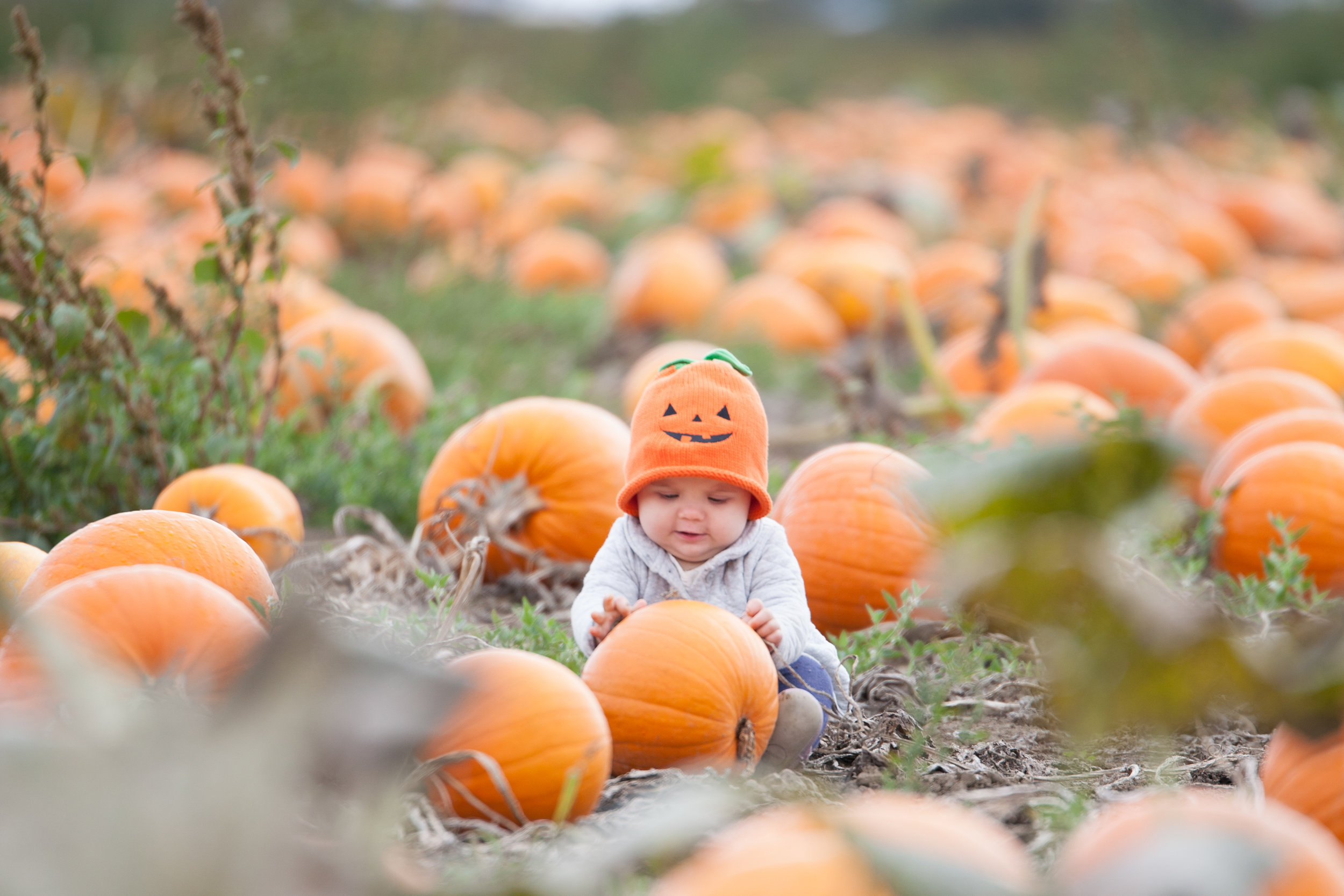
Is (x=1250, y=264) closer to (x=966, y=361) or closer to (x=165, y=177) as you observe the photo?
(x=966, y=361)

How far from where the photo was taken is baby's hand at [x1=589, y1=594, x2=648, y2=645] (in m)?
2.29

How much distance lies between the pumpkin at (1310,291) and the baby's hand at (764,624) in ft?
15.3

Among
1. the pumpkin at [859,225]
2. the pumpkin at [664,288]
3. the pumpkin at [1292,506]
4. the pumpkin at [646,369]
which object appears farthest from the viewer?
the pumpkin at [859,225]

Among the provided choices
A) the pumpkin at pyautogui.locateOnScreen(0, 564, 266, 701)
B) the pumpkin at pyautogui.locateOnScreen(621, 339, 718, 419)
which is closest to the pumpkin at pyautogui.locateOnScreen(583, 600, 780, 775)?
the pumpkin at pyautogui.locateOnScreen(0, 564, 266, 701)

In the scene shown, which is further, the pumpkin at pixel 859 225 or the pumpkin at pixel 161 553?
the pumpkin at pixel 859 225

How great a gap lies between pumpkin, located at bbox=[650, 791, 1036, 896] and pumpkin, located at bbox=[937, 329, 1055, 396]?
3656mm

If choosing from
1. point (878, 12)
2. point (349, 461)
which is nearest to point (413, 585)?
point (349, 461)

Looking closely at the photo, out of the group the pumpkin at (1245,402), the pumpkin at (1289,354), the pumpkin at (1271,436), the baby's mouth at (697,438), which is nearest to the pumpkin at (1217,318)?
the pumpkin at (1289,354)

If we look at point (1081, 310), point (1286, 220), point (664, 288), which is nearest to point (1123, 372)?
point (1081, 310)

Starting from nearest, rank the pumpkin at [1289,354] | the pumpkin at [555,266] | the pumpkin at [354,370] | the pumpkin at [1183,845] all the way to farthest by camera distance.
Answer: the pumpkin at [1183,845]
the pumpkin at [354,370]
the pumpkin at [1289,354]
the pumpkin at [555,266]

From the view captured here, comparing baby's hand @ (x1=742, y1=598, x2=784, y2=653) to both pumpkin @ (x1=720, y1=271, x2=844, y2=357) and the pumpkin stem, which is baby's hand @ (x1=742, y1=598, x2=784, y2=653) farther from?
pumpkin @ (x1=720, y1=271, x2=844, y2=357)

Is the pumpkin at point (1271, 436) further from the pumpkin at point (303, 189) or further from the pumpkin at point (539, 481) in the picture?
the pumpkin at point (303, 189)

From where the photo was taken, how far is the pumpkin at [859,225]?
24.6 ft

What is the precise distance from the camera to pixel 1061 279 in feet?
20.5
